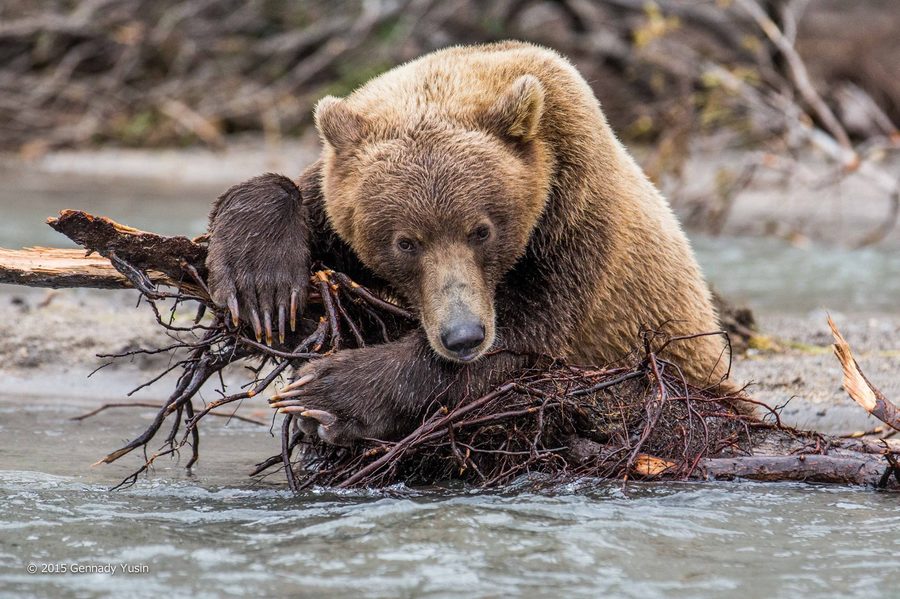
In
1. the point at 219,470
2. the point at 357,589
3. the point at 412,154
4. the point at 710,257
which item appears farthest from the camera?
the point at 710,257

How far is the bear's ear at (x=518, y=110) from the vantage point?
4.84 meters

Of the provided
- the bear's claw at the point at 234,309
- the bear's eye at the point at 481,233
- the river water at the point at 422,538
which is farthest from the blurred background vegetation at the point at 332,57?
the bear's claw at the point at 234,309

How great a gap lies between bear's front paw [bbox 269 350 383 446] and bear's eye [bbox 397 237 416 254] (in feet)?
1.57

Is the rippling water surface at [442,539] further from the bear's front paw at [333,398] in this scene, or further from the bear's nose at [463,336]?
the bear's nose at [463,336]

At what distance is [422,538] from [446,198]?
128 centimetres

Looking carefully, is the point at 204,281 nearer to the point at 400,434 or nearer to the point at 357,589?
the point at 400,434

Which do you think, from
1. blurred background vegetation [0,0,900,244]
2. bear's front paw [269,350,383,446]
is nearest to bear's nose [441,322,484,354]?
bear's front paw [269,350,383,446]

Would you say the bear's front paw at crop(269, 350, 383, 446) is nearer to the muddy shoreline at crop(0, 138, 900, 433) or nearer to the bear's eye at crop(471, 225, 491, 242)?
the bear's eye at crop(471, 225, 491, 242)

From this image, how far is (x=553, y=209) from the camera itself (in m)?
5.17

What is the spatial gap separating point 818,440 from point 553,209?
146 cm

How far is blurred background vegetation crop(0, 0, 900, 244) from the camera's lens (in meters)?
15.0

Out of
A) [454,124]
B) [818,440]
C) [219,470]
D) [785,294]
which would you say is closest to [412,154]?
[454,124]

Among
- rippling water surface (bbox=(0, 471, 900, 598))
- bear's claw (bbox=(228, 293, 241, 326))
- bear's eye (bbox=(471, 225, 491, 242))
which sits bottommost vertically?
rippling water surface (bbox=(0, 471, 900, 598))

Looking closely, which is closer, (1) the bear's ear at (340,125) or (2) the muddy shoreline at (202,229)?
(1) the bear's ear at (340,125)
